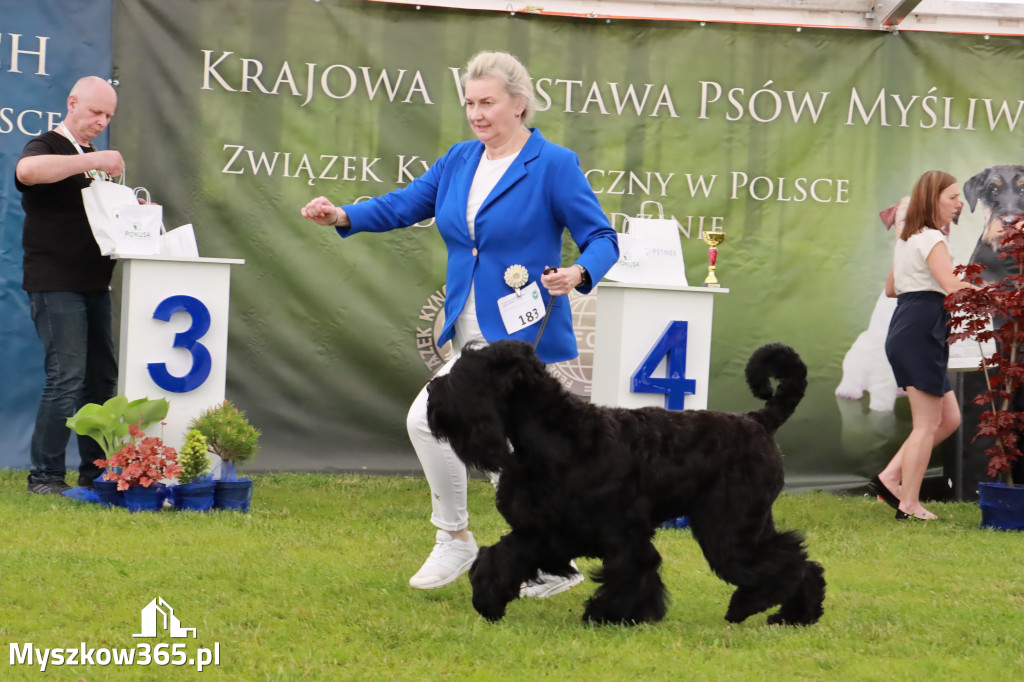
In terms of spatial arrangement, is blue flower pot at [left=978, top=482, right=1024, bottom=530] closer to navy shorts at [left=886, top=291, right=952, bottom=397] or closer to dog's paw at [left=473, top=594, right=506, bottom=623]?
navy shorts at [left=886, top=291, right=952, bottom=397]

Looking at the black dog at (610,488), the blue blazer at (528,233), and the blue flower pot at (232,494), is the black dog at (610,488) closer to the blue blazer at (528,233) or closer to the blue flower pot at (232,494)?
the blue blazer at (528,233)

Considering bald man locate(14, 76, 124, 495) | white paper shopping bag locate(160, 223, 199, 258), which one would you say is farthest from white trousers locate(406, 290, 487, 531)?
bald man locate(14, 76, 124, 495)

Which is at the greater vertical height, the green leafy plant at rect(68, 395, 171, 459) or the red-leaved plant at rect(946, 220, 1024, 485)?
the red-leaved plant at rect(946, 220, 1024, 485)

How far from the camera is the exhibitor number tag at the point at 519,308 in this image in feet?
11.6

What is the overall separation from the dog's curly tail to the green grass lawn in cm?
64

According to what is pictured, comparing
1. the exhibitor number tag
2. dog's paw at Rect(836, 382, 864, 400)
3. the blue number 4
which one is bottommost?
dog's paw at Rect(836, 382, 864, 400)

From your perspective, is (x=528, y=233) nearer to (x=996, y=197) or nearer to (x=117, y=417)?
(x=117, y=417)

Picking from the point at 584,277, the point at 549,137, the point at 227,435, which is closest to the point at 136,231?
the point at 227,435

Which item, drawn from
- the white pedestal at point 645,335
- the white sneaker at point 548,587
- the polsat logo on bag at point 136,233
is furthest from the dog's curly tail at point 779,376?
the polsat logo on bag at point 136,233

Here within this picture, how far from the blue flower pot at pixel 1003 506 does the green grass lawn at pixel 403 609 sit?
0.47 meters

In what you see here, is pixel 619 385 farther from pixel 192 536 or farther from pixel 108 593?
pixel 108 593

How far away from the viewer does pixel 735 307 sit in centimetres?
695

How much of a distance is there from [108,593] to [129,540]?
96 cm

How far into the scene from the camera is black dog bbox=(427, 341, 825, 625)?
3135 millimetres
